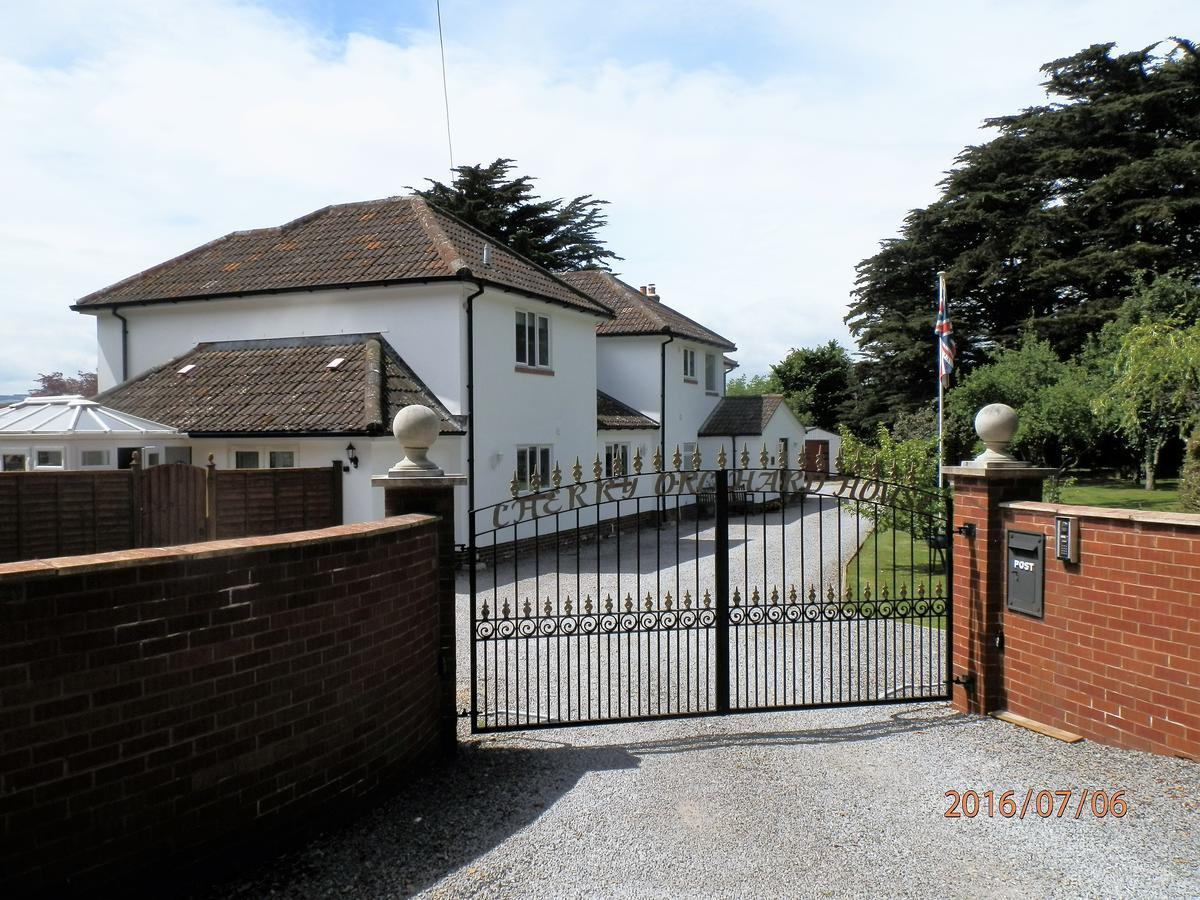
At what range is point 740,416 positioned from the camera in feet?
91.4

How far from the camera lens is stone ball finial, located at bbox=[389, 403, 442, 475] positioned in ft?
20.1

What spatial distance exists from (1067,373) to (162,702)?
2978 centimetres

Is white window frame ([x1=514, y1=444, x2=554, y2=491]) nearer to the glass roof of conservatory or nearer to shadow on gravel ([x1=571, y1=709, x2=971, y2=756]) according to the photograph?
the glass roof of conservatory

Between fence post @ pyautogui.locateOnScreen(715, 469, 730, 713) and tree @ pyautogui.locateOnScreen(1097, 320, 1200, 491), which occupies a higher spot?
tree @ pyautogui.locateOnScreen(1097, 320, 1200, 491)

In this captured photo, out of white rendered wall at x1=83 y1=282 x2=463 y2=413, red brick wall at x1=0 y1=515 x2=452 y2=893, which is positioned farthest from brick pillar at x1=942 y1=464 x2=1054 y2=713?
white rendered wall at x1=83 y1=282 x2=463 y2=413

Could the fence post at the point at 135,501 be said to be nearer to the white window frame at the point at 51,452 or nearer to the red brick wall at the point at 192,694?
the white window frame at the point at 51,452

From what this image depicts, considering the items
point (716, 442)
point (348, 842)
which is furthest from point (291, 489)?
point (716, 442)

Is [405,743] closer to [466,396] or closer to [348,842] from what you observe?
[348,842]

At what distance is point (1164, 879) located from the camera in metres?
4.21

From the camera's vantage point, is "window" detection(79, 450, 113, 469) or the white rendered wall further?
the white rendered wall

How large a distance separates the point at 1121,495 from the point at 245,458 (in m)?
23.8

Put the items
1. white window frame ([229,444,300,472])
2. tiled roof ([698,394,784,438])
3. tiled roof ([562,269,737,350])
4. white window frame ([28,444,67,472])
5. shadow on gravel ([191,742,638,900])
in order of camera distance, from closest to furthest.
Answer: shadow on gravel ([191,742,638,900]) < white window frame ([28,444,67,472]) < white window frame ([229,444,300,472]) < tiled roof ([562,269,737,350]) < tiled roof ([698,394,784,438])

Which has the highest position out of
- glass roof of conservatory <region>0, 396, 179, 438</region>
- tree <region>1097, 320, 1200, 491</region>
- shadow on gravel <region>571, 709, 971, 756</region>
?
tree <region>1097, 320, 1200, 491</region>

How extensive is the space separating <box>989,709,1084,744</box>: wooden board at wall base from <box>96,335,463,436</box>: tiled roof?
10297 millimetres
